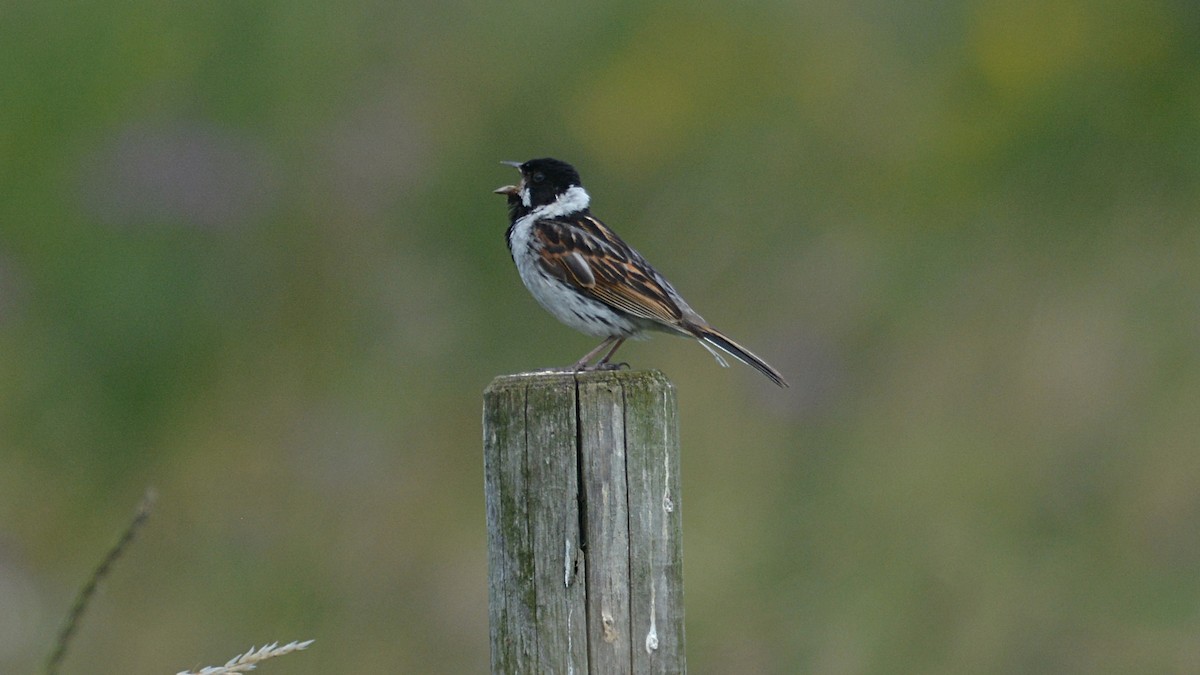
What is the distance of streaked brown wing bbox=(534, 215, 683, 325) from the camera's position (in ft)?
17.6

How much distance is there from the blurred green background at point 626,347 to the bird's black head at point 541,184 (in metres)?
1.35

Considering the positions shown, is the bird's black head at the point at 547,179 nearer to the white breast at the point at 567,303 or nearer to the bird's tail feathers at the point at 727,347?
the white breast at the point at 567,303

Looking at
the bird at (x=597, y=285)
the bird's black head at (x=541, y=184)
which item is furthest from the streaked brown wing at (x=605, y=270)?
the bird's black head at (x=541, y=184)

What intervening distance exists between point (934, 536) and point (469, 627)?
209cm

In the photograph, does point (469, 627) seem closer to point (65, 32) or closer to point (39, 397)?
point (39, 397)

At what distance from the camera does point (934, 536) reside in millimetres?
6469

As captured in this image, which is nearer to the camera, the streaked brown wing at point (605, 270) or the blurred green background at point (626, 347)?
the streaked brown wing at point (605, 270)

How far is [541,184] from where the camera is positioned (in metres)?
6.00

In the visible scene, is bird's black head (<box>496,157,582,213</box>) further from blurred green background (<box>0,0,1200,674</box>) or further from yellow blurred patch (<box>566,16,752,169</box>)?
yellow blurred patch (<box>566,16,752,169</box>)

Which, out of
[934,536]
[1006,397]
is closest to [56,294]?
[934,536]

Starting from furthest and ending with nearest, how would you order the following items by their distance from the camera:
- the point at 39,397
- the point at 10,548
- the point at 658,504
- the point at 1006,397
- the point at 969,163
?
the point at 969,163 < the point at 1006,397 < the point at 39,397 < the point at 10,548 < the point at 658,504

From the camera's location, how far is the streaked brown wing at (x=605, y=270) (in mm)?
5367

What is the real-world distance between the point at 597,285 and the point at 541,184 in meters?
0.75

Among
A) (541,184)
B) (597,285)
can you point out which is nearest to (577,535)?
(597,285)
